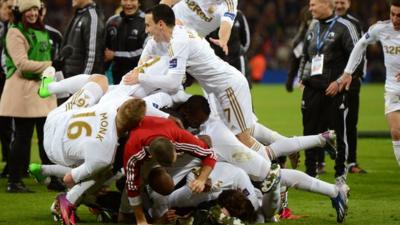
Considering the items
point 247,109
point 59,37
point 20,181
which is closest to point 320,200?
point 247,109

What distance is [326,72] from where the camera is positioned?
37.5 feet

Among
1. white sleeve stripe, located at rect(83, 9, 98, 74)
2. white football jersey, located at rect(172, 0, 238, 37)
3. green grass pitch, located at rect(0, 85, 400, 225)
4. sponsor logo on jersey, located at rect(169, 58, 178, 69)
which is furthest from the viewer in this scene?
white sleeve stripe, located at rect(83, 9, 98, 74)

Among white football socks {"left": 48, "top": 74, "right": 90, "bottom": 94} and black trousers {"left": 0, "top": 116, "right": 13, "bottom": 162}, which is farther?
black trousers {"left": 0, "top": 116, "right": 13, "bottom": 162}

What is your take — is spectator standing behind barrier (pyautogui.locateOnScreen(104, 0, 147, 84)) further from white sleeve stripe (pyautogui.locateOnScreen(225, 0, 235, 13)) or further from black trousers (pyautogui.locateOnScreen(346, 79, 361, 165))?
black trousers (pyautogui.locateOnScreen(346, 79, 361, 165))

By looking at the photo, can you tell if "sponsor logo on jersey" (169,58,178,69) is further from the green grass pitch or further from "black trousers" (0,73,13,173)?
"black trousers" (0,73,13,173)

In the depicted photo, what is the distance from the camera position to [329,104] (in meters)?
11.3

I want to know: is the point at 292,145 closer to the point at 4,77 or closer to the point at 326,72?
the point at 326,72

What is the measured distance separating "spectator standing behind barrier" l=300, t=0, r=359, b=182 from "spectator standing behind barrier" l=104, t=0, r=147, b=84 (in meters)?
2.19

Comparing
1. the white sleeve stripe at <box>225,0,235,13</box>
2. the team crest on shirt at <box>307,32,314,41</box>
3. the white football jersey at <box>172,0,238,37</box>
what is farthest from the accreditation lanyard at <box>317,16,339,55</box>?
the white sleeve stripe at <box>225,0,235,13</box>

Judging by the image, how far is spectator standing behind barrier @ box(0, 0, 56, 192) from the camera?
10.7 meters

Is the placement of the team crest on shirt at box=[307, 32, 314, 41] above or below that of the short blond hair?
below

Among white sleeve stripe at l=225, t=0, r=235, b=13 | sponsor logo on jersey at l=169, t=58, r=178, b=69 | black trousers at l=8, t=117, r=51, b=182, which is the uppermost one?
white sleeve stripe at l=225, t=0, r=235, b=13

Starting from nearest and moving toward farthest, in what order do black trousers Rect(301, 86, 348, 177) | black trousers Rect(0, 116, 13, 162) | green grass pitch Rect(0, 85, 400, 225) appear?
green grass pitch Rect(0, 85, 400, 225) → black trousers Rect(301, 86, 348, 177) → black trousers Rect(0, 116, 13, 162)

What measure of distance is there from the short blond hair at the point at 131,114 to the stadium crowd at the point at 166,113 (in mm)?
12
